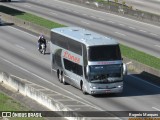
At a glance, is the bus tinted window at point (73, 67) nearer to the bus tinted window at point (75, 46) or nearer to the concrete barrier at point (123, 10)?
the bus tinted window at point (75, 46)

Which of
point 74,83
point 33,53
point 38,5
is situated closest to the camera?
point 74,83

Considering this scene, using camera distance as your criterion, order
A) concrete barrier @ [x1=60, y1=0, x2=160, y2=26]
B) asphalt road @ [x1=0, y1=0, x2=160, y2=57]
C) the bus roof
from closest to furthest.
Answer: the bus roof
asphalt road @ [x1=0, y1=0, x2=160, y2=57]
concrete barrier @ [x1=60, y1=0, x2=160, y2=26]

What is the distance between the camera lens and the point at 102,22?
78188 millimetres

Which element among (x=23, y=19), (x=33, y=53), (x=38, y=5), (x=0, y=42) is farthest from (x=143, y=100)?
(x=38, y=5)

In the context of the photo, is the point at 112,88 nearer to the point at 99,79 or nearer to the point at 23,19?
the point at 99,79

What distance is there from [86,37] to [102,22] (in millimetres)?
35550

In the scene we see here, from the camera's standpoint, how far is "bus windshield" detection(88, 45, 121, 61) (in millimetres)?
40938

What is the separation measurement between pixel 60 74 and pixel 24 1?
54.3 m

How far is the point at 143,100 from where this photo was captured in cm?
4050

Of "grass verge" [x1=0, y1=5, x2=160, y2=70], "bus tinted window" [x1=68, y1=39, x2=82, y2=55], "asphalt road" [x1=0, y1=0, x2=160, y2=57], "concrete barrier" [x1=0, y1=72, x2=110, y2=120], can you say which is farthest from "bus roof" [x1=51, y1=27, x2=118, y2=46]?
"asphalt road" [x1=0, y1=0, x2=160, y2=57]

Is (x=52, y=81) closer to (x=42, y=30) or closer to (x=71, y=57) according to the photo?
(x=71, y=57)

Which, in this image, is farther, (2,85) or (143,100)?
(2,85)

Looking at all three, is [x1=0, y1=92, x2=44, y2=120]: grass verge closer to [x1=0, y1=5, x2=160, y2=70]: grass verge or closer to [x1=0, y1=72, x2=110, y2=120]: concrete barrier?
[x1=0, y1=72, x2=110, y2=120]: concrete barrier

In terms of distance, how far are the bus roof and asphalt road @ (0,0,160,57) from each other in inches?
569
